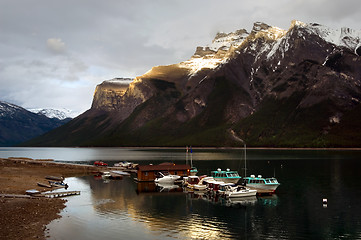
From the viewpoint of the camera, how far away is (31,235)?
47.2 meters

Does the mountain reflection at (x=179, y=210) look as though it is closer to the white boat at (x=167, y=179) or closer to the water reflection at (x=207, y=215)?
the water reflection at (x=207, y=215)

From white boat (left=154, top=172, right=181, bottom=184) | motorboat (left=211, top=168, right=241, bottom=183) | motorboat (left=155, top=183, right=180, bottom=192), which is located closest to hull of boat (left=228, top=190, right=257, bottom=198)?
motorboat (left=211, top=168, right=241, bottom=183)

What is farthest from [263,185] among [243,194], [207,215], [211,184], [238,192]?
[207,215]

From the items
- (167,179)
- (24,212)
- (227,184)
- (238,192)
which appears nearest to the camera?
(24,212)

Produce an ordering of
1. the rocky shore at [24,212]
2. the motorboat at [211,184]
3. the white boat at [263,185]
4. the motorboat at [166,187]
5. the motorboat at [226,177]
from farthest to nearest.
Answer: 1. the motorboat at [226,177]
2. the motorboat at [166,187]
3. the motorboat at [211,184]
4. the white boat at [263,185]
5. the rocky shore at [24,212]

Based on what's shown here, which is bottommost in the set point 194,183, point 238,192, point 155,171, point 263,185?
point 238,192

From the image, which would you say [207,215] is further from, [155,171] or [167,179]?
[155,171]

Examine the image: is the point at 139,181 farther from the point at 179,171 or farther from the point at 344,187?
the point at 344,187

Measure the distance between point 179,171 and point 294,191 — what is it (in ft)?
129

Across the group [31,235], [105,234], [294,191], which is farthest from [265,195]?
[31,235]

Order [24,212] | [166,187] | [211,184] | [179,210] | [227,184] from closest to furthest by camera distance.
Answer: [24,212] → [179,210] → [227,184] → [211,184] → [166,187]

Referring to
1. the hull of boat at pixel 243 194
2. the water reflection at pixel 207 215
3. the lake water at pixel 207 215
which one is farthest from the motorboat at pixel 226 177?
the hull of boat at pixel 243 194

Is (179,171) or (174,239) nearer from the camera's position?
(174,239)

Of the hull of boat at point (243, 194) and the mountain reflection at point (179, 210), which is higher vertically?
the hull of boat at point (243, 194)
